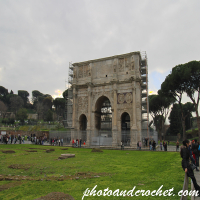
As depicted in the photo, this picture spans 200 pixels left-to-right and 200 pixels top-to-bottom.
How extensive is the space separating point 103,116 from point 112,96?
11737mm

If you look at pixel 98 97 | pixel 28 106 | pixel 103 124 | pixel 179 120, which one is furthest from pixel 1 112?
pixel 179 120

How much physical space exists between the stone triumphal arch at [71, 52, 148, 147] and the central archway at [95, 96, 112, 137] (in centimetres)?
16

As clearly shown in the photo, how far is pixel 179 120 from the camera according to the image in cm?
5841

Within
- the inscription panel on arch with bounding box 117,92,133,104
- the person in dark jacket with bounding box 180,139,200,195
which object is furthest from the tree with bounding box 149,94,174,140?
the person in dark jacket with bounding box 180,139,200,195

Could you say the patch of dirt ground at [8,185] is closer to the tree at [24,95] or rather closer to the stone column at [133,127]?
the stone column at [133,127]

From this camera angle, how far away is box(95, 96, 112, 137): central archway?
35.7 metres

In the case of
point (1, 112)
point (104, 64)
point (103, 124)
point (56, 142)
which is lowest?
point (56, 142)

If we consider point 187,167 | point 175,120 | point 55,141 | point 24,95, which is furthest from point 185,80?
point 24,95

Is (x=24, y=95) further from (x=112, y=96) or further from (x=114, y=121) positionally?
(x=114, y=121)

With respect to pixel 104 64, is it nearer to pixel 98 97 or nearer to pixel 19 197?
pixel 98 97

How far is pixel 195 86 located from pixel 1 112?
67.6 m

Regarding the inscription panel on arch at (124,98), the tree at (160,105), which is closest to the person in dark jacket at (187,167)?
the inscription panel on arch at (124,98)

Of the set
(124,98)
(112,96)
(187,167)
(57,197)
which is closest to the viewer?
(57,197)

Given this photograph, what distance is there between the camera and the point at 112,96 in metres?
33.3
